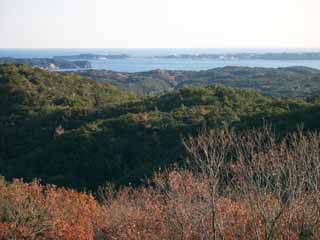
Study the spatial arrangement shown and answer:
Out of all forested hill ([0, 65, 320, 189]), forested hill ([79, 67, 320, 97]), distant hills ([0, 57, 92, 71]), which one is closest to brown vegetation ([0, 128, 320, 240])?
forested hill ([0, 65, 320, 189])

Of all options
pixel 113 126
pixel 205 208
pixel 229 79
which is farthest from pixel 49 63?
pixel 205 208

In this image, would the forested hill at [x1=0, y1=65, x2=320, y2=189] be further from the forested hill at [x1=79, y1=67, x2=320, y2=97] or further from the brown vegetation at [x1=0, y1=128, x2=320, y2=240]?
the forested hill at [x1=79, y1=67, x2=320, y2=97]

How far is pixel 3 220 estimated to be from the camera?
12.4 meters

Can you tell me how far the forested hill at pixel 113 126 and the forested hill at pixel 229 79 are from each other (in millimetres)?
25656

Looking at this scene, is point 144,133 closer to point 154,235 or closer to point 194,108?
point 194,108

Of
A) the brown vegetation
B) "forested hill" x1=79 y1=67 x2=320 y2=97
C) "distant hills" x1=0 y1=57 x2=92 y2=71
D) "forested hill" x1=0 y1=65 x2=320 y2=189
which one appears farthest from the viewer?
"distant hills" x1=0 y1=57 x2=92 y2=71

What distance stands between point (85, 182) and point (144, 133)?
4.98 meters

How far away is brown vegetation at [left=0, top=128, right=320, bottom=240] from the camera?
9367 mm

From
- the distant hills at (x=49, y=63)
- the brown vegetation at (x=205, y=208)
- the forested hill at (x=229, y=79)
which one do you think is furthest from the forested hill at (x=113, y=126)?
the distant hills at (x=49, y=63)

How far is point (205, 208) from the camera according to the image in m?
10.0

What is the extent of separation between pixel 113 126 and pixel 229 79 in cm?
5218

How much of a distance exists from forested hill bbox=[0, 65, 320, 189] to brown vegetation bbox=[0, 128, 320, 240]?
9.56 meters

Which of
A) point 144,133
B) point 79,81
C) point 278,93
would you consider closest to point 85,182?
point 144,133

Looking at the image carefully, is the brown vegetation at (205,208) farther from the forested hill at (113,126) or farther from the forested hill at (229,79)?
the forested hill at (229,79)
